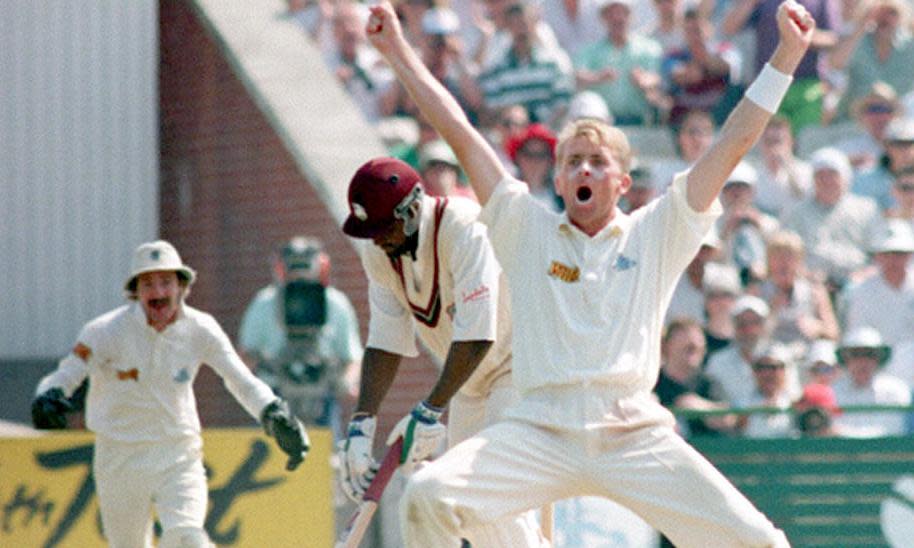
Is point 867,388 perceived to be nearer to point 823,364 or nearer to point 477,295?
point 823,364

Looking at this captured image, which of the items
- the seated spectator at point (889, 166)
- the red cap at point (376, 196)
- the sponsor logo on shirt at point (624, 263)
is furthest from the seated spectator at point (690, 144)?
the sponsor logo on shirt at point (624, 263)

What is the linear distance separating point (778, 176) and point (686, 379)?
2.44 meters

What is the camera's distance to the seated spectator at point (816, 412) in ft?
41.0

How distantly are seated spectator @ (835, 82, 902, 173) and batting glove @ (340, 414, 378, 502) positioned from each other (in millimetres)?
7673

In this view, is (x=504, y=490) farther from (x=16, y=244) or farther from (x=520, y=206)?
(x=16, y=244)

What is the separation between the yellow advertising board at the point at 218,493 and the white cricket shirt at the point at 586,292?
5.74m

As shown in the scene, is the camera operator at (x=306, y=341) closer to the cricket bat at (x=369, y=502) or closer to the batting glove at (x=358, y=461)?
the batting glove at (x=358, y=461)

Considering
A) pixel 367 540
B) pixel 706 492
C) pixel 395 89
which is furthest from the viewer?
pixel 395 89

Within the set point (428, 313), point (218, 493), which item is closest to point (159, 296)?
point (218, 493)

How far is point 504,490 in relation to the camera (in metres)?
6.66

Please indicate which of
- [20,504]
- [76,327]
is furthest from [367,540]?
[76,327]

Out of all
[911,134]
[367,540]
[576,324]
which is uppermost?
[911,134]

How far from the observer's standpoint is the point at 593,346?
6.75 meters

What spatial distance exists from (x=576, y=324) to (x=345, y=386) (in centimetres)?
664
